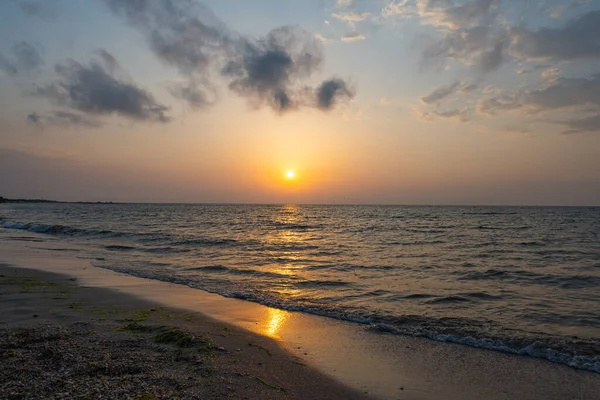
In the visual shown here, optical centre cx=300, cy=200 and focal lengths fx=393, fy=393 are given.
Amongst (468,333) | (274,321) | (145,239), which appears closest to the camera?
(468,333)

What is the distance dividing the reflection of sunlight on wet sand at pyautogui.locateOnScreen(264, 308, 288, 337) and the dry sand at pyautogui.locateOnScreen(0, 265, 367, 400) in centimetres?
62

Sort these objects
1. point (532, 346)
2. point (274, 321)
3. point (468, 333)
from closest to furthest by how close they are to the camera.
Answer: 1. point (532, 346)
2. point (468, 333)
3. point (274, 321)

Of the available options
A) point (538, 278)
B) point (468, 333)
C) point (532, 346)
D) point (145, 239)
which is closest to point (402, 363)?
point (468, 333)

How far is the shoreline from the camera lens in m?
6.62

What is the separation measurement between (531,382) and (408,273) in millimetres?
11685

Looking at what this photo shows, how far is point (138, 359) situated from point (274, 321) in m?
4.54

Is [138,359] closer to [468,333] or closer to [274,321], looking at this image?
[274,321]

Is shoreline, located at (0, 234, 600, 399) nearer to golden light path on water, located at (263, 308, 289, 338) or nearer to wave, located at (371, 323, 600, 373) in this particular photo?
golden light path on water, located at (263, 308, 289, 338)

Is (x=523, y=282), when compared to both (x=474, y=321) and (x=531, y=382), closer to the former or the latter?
(x=474, y=321)

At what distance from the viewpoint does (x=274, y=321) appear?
35.5ft

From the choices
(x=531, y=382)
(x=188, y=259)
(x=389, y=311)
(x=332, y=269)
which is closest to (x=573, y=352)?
(x=531, y=382)

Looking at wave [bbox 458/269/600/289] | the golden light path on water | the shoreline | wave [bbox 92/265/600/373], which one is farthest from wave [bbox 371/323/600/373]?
wave [bbox 458/269/600/289]

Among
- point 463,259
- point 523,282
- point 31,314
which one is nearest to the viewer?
point 31,314

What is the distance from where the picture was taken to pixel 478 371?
7.54m
